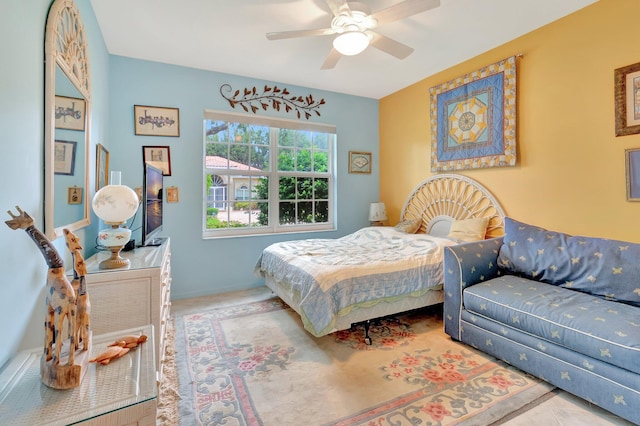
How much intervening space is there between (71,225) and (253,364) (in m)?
1.41

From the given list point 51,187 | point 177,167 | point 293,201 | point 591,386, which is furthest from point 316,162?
point 591,386

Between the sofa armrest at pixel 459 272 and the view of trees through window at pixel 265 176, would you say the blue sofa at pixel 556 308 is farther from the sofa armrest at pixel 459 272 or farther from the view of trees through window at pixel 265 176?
the view of trees through window at pixel 265 176

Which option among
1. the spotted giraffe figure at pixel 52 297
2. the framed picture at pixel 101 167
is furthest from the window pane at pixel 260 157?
the spotted giraffe figure at pixel 52 297

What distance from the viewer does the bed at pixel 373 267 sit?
216cm

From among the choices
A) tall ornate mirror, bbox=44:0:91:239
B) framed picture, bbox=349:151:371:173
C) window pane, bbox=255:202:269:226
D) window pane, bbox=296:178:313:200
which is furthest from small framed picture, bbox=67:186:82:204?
framed picture, bbox=349:151:371:173

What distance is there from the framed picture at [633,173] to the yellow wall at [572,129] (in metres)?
0.04

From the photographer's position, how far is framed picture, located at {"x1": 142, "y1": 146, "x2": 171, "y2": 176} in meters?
3.23

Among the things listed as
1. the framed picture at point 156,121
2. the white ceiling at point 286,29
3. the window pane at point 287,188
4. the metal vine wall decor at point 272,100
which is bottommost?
the window pane at point 287,188

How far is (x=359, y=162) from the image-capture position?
4.51 meters

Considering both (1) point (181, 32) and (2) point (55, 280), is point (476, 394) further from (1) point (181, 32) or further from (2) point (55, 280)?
(1) point (181, 32)

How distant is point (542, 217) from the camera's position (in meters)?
2.71

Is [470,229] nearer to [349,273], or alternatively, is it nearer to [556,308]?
[556,308]

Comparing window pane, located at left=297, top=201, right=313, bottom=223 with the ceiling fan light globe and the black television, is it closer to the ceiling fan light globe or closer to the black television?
the black television

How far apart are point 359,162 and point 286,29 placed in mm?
2266
